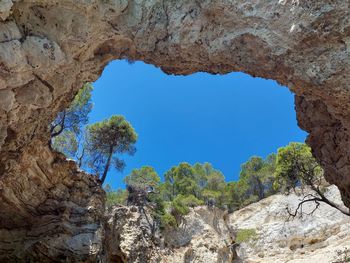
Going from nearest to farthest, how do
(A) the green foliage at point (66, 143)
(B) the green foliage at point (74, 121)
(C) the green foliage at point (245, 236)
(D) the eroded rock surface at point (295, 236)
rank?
(B) the green foliage at point (74, 121) < (A) the green foliage at point (66, 143) < (D) the eroded rock surface at point (295, 236) < (C) the green foliage at point (245, 236)

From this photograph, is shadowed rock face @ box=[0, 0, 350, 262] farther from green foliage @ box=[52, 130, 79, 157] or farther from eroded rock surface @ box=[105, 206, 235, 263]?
green foliage @ box=[52, 130, 79, 157]

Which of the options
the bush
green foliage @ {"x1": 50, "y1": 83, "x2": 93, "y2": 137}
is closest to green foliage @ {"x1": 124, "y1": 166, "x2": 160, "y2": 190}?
the bush

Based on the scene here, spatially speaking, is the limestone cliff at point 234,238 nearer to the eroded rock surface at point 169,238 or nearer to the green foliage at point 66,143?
the eroded rock surface at point 169,238

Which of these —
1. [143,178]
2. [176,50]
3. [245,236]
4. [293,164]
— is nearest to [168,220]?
[143,178]

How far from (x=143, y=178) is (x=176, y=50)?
18134 mm

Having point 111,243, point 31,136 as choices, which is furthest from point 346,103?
point 111,243

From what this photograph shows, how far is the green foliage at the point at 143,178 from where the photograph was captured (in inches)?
1036

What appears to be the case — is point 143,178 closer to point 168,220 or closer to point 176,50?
point 168,220

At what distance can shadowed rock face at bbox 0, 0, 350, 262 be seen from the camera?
8.73 metres

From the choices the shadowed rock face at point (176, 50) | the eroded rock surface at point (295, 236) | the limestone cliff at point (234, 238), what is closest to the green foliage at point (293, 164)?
the limestone cliff at point (234, 238)

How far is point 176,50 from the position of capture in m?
10.8

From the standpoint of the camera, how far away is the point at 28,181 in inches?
626

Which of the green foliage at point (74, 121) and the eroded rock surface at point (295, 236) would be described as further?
the eroded rock surface at point (295, 236)

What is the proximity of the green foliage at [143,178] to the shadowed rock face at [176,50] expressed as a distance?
12414mm
